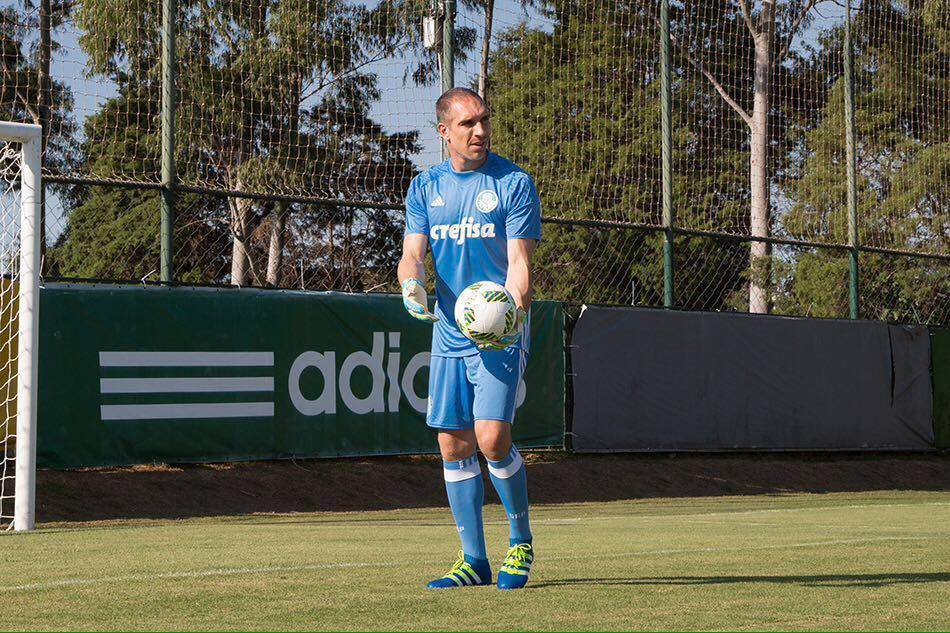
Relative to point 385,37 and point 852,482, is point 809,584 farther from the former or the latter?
point 852,482

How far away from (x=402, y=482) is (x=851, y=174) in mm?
9431

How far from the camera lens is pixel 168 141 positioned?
48.9 feet

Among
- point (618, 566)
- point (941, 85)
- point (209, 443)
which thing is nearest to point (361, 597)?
point (618, 566)

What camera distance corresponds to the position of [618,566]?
734 cm

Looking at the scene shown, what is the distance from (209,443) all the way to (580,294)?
10602 millimetres

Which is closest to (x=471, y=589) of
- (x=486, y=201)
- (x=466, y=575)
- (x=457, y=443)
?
(x=466, y=575)

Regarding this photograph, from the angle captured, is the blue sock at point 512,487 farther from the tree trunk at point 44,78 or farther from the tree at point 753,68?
the tree at point 753,68

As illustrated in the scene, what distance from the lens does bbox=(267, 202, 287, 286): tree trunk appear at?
67.8 ft

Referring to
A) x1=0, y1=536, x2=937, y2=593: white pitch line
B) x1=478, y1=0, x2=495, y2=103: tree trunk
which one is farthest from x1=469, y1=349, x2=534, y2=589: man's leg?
x1=478, y1=0, x2=495, y2=103: tree trunk

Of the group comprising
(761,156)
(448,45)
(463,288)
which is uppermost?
(448,45)

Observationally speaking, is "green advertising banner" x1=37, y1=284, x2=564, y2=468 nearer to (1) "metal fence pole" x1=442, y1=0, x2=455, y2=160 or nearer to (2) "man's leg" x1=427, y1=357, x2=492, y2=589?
(1) "metal fence pole" x1=442, y1=0, x2=455, y2=160

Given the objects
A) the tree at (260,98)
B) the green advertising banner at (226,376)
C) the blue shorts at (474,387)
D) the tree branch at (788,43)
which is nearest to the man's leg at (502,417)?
the blue shorts at (474,387)

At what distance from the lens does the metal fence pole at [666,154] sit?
18953mm

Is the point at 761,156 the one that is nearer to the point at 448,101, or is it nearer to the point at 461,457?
the point at 448,101
